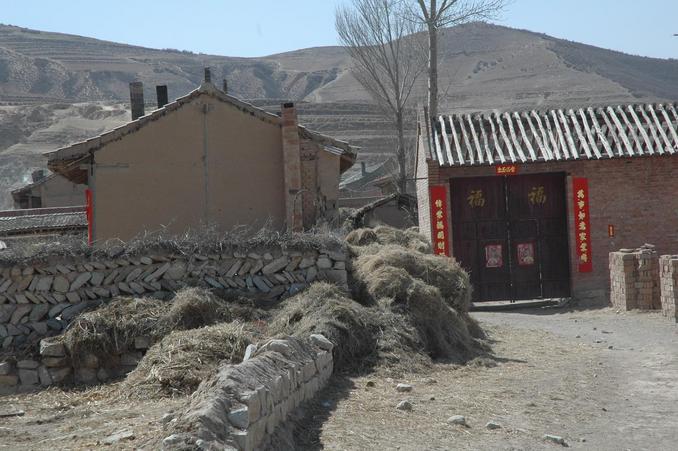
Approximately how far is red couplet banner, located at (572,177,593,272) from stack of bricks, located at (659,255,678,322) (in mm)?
4909

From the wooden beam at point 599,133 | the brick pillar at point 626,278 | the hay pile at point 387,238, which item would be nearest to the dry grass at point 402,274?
the hay pile at point 387,238

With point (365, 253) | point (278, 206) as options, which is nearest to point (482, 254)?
point (278, 206)

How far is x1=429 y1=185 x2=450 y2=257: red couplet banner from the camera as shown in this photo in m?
20.9

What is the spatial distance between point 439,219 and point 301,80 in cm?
10427

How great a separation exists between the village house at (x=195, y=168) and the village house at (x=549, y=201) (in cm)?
533

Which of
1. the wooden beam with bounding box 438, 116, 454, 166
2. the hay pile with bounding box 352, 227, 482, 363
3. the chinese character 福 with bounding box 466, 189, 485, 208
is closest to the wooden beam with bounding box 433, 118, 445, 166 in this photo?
the wooden beam with bounding box 438, 116, 454, 166

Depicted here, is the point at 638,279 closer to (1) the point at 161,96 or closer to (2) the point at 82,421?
(1) the point at 161,96

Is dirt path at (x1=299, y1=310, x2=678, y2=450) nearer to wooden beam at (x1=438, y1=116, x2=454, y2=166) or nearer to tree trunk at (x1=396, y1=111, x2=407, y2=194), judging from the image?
wooden beam at (x1=438, y1=116, x2=454, y2=166)

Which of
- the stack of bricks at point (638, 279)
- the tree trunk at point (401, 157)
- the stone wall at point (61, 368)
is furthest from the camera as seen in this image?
the tree trunk at point (401, 157)

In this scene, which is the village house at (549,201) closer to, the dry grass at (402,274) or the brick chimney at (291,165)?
the brick chimney at (291,165)

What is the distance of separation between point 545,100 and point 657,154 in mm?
62009

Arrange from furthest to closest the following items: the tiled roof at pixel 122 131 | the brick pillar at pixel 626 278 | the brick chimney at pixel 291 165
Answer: the brick pillar at pixel 626 278
the brick chimney at pixel 291 165
the tiled roof at pixel 122 131

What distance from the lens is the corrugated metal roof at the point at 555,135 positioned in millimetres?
20844

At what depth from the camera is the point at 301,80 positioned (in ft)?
404
